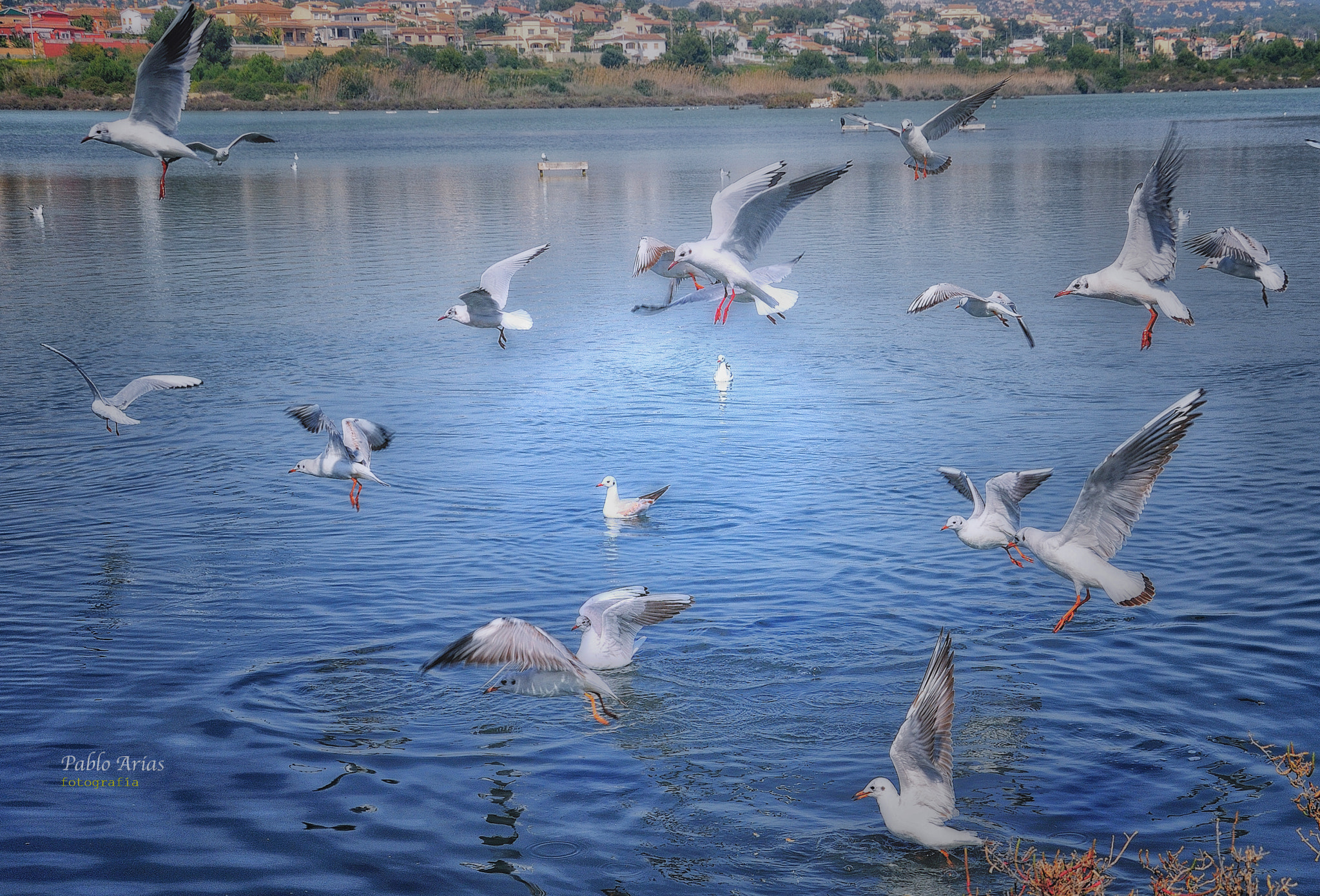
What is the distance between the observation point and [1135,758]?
26.3 feet

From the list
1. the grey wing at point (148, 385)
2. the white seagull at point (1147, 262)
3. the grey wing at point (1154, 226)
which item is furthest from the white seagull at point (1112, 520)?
the grey wing at point (148, 385)

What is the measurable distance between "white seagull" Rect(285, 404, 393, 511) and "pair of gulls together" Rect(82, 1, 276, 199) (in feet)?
8.07

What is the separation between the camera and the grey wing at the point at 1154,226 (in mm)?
10164

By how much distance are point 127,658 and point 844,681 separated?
5531mm

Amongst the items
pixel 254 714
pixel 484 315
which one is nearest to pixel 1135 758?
pixel 254 714

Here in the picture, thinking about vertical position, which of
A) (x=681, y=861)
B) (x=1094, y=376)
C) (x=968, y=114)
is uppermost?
(x=968, y=114)

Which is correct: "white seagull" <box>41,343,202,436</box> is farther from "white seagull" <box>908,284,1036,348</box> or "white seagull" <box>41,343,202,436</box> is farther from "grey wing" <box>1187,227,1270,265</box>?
"grey wing" <box>1187,227,1270,265</box>

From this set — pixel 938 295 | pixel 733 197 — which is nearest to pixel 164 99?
pixel 733 197

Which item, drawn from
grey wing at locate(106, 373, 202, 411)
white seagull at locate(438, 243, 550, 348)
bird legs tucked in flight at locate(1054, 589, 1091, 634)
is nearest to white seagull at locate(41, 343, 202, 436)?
grey wing at locate(106, 373, 202, 411)

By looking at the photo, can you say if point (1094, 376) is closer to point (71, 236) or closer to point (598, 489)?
point (598, 489)

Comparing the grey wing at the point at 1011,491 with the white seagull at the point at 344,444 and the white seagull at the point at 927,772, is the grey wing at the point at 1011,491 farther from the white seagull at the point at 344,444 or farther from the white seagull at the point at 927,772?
the white seagull at the point at 344,444

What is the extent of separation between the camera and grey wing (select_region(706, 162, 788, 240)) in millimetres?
10594

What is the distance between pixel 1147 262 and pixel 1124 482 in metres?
3.47

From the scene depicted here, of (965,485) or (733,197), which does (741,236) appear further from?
(965,485)
